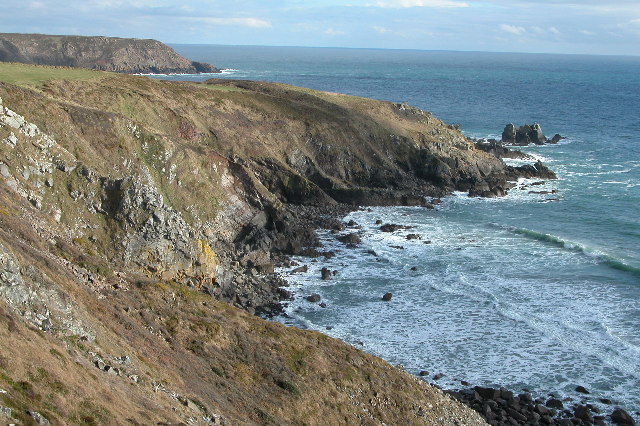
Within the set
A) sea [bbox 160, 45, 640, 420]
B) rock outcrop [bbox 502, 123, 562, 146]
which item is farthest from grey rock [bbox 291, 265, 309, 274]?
rock outcrop [bbox 502, 123, 562, 146]

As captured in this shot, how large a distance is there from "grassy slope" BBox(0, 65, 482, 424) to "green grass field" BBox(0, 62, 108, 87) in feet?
36.8

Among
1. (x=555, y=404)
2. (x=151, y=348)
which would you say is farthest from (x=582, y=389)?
(x=151, y=348)

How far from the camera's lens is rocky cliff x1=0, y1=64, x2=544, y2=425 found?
22375 mm

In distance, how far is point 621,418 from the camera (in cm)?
3222

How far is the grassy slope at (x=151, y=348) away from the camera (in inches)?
764

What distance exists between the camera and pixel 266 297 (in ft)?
147

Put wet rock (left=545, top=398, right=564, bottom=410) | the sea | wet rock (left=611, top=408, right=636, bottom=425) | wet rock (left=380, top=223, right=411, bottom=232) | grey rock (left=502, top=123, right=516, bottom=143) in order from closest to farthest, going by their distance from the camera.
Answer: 1. wet rock (left=611, top=408, right=636, bottom=425)
2. wet rock (left=545, top=398, right=564, bottom=410)
3. the sea
4. wet rock (left=380, top=223, right=411, bottom=232)
5. grey rock (left=502, top=123, right=516, bottom=143)

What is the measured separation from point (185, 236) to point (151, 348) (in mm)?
18771

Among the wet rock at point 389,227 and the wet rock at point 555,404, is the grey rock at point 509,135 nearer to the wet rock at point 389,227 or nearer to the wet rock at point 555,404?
the wet rock at point 389,227

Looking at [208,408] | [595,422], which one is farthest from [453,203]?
[208,408]

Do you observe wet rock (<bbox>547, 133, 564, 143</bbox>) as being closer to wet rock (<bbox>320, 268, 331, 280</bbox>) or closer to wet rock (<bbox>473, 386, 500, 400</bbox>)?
wet rock (<bbox>320, 268, 331, 280</bbox>)

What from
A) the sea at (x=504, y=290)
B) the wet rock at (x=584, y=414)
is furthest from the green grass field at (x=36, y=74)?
the wet rock at (x=584, y=414)

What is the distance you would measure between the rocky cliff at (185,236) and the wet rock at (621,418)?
294 inches

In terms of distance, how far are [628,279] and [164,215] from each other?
33.7 meters
